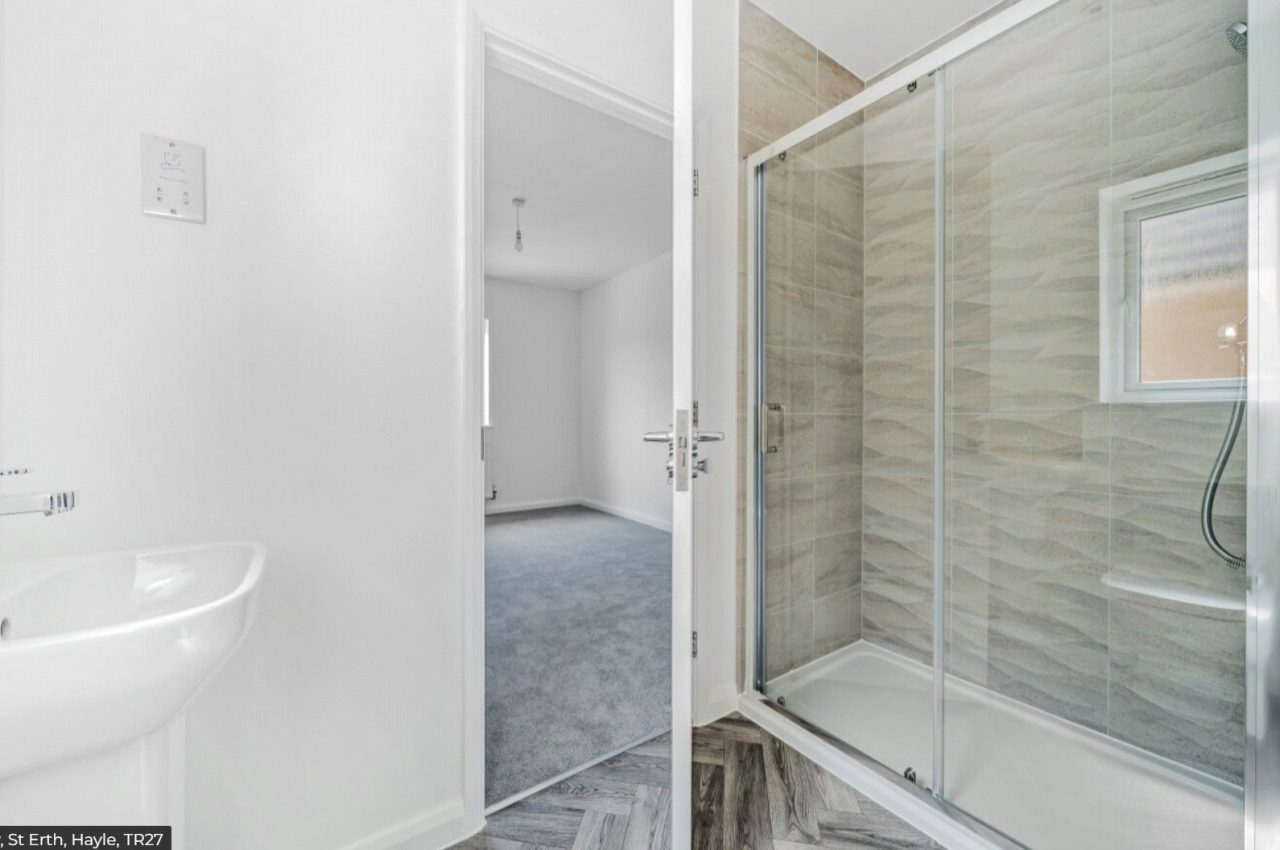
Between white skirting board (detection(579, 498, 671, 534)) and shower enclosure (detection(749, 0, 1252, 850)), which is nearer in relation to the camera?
shower enclosure (detection(749, 0, 1252, 850))

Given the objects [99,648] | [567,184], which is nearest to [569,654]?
[99,648]

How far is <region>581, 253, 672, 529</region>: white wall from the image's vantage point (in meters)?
5.03

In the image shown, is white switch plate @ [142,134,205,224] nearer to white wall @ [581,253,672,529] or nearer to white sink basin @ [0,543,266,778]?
white sink basin @ [0,543,266,778]

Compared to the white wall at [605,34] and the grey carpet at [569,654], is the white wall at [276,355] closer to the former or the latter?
the white wall at [605,34]

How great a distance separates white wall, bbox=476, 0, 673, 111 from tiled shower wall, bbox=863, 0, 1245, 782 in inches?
29.2

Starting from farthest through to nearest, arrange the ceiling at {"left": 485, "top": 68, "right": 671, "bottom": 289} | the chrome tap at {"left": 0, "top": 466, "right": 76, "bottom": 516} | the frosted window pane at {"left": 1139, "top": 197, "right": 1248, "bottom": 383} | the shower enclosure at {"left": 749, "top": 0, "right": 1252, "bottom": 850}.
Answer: the ceiling at {"left": 485, "top": 68, "right": 671, "bottom": 289} < the shower enclosure at {"left": 749, "top": 0, "right": 1252, "bottom": 850} < the frosted window pane at {"left": 1139, "top": 197, "right": 1248, "bottom": 383} < the chrome tap at {"left": 0, "top": 466, "right": 76, "bottom": 516}

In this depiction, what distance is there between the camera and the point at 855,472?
72.8 inches

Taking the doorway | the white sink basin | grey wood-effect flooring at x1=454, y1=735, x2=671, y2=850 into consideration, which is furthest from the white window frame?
the white sink basin

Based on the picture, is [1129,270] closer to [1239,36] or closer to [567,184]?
[1239,36]

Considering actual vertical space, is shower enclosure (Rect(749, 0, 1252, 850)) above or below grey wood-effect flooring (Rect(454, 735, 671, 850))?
above

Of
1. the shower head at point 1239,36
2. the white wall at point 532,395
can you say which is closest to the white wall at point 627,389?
the white wall at point 532,395

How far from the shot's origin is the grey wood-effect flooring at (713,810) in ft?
4.28

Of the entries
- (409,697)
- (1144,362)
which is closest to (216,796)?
(409,697)

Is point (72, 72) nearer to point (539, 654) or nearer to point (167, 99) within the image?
point (167, 99)
